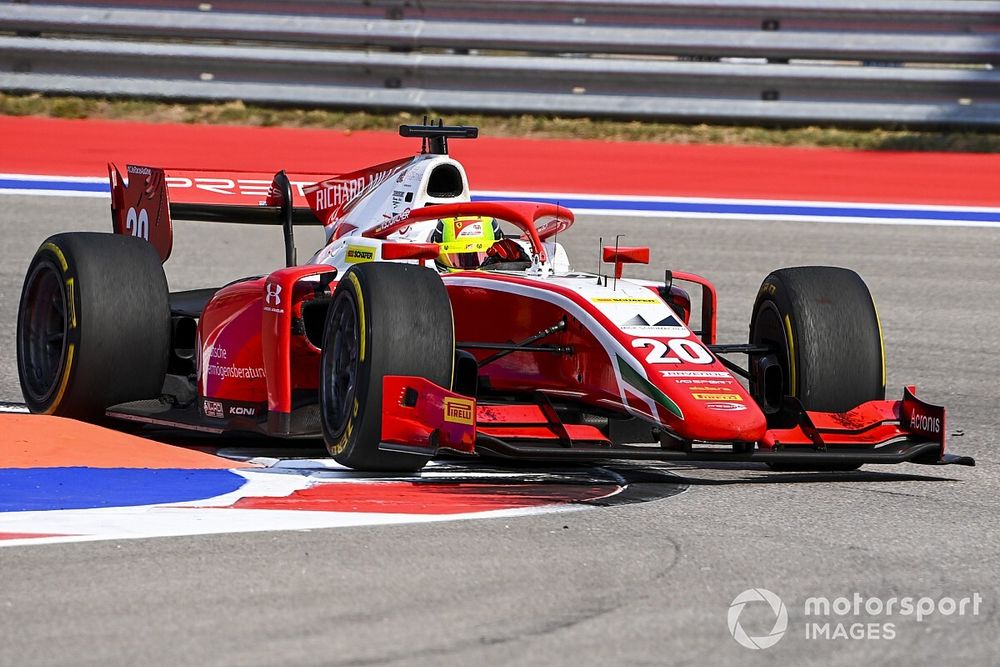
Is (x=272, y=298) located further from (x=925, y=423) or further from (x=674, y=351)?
(x=925, y=423)

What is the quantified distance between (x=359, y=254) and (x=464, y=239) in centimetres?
48

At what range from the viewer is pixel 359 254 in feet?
23.5

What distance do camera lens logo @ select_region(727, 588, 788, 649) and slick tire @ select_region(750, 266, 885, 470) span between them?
7.40 ft

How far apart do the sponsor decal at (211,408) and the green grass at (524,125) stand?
7.28 m

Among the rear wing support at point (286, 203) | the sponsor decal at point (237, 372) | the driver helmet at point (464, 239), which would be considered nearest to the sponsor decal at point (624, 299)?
the driver helmet at point (464, 239)

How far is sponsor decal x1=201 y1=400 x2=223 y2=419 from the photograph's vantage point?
22.9 feet

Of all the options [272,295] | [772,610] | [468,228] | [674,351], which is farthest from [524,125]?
[772,610]

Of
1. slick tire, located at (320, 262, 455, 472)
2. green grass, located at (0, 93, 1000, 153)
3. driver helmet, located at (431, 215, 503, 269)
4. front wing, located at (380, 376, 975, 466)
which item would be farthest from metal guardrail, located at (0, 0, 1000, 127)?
slick tire, located at (320, 262, 455, 472)

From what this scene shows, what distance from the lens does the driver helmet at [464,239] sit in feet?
23.4

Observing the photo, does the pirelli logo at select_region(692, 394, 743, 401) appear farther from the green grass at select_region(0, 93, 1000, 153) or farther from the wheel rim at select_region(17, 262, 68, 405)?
the green grass at select_region(0, 93, 1000, 153)

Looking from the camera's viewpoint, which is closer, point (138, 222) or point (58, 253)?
point (58, 253)

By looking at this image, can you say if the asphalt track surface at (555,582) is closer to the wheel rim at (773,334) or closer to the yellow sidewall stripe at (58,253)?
the wheel rim at (773,334)

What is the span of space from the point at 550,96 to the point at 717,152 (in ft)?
5.11

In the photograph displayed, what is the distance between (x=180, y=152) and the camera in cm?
1337
